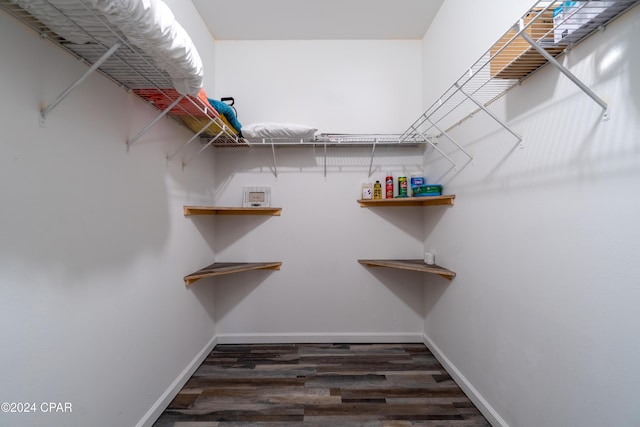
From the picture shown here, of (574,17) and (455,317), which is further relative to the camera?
(455,317)

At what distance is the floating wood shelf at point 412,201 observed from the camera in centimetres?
188

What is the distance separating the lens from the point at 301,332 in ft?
7.75

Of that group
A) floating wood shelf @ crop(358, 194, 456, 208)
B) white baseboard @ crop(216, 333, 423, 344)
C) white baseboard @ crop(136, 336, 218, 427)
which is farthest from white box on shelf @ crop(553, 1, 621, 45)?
white baseboard @ crop(136, 336, 218, 427)

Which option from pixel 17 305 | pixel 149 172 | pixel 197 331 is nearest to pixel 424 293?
pixel 197 331

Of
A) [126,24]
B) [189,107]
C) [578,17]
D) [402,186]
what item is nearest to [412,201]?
[402,186]

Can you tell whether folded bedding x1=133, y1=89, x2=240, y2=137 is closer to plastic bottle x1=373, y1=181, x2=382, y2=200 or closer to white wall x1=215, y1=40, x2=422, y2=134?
white wall x1=215, y1=40, x2=422, y2=134

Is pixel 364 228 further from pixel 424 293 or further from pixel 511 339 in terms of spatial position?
pixel 511 339

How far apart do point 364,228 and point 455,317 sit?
3.34 feet

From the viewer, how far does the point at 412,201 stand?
2.20 meters

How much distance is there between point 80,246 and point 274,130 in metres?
1.44

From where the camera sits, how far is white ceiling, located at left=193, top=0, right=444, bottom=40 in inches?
77.0

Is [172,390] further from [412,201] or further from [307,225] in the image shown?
[412,201]

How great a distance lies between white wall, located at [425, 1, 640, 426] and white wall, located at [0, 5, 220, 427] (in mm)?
1998

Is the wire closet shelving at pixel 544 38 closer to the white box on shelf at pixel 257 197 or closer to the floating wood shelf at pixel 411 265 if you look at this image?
the floating wood shelf at pixel 411 265
